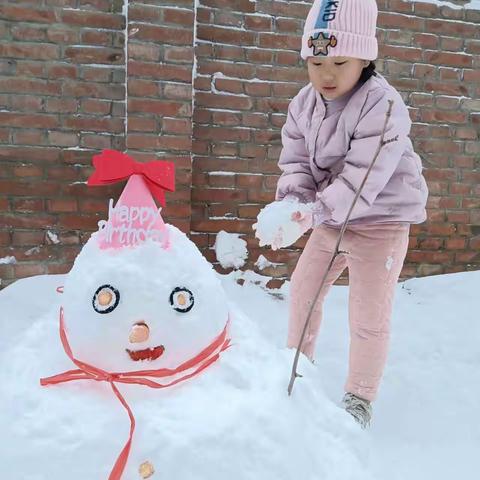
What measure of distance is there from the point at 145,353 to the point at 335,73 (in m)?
1.05

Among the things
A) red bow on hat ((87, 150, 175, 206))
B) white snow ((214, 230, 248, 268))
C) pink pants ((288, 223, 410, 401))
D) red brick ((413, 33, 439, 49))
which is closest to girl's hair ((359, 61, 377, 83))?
pink pants ((288, 223, 410, 401))

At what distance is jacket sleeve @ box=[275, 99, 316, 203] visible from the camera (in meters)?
1.80

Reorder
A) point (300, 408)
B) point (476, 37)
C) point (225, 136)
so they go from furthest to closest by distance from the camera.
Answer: point (476, 37) → point (225, 136) → point (300, 408)

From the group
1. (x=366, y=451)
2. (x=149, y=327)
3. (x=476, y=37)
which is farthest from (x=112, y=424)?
(x=476, y=37)

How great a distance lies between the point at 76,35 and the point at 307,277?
1.58 meters

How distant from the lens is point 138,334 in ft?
3.26

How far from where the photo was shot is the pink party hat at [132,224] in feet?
3.62

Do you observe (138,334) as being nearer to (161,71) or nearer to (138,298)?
(138,298)

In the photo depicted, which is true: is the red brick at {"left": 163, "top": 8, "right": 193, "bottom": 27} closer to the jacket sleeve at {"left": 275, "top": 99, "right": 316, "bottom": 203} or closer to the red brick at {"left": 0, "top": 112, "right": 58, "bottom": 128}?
the red brick at {"left": 0, "top": 112, "right": 58, "bottom": 128}

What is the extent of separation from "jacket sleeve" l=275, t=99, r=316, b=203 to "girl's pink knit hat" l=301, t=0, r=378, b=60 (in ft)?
1.05

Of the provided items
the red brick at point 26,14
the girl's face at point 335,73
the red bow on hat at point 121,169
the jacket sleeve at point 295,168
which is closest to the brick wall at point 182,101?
the red brick at point 26,14

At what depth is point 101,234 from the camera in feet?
3.75

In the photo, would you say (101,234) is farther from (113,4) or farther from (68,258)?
(113,4)

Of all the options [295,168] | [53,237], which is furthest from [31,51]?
[295,168]
